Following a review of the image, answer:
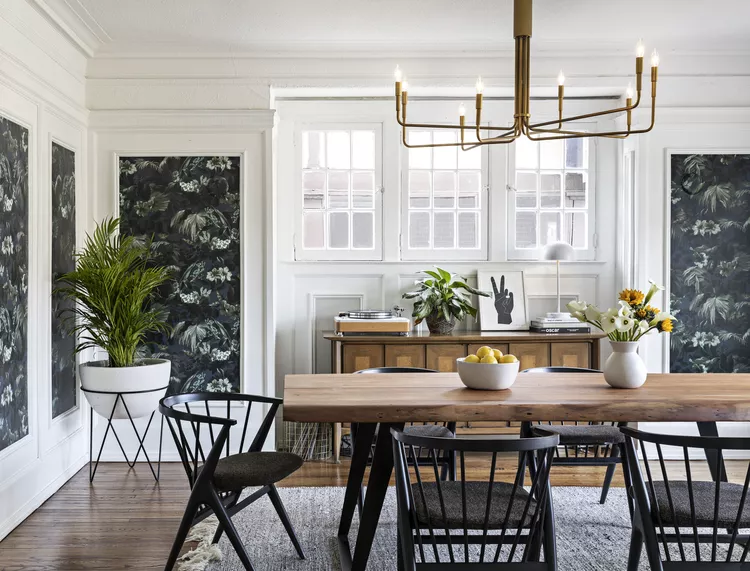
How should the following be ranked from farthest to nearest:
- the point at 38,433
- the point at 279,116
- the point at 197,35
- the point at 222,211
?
the point at 279,116 → the point at 222,211 → the point at 197,35 → the point at 38,433

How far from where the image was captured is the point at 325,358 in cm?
539

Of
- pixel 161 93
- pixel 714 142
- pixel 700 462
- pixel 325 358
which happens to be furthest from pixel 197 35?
pixel 700 462

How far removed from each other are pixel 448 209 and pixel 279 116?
4.84 feet

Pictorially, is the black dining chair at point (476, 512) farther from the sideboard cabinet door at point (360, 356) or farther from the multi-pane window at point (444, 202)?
the multi-pane window at point (444, 202)

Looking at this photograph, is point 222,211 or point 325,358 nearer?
point 222,211

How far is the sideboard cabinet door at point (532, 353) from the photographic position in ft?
16.2

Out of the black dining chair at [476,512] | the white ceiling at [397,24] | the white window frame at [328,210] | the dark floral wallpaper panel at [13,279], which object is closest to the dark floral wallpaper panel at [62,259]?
the dark floral wallpaper panel at [13,279]

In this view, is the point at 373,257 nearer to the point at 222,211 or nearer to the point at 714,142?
the point at 222,211

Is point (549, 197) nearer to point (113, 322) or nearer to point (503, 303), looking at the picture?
point (503, 303)

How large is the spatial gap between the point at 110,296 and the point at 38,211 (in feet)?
2.12

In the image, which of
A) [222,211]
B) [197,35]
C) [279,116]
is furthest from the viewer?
[279,116]

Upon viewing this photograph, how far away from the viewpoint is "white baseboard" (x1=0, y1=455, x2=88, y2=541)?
138 inches

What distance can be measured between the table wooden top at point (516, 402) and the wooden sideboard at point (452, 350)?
5.25 ft

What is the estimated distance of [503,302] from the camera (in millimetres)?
5324
